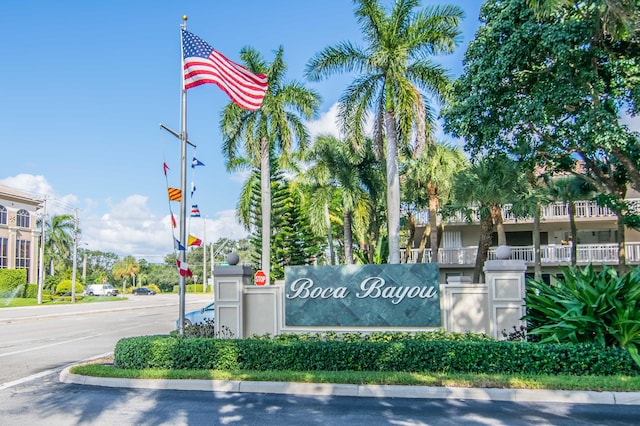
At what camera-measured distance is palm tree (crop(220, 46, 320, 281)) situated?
2464 cm

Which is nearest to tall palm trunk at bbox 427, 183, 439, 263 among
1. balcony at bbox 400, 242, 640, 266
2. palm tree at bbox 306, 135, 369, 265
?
balcony at bbox 400, 242, 640, 266

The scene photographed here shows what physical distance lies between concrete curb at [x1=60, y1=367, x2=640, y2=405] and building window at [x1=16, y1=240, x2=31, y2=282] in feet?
175

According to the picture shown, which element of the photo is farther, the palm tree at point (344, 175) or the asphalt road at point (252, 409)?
the palm tree at point (344, 175)

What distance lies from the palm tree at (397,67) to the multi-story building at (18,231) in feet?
152

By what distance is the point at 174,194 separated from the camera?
40.2 ft

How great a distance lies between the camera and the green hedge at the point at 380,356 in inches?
367

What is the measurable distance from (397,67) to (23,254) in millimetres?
51995

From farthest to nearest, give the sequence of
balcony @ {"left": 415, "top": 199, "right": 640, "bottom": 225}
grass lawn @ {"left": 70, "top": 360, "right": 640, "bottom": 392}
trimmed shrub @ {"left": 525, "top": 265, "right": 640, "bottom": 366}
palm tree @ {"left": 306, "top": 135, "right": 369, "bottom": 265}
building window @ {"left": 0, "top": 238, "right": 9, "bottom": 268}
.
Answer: building window @ {"left": 0, "top": 238, "right": 9, "bottom": 268}, balcony @ {"left": 415, "top": 199, "right": 640, "bottom": 225}, palm tree @ {"left": 306, "top": 135, "right": 369, "bottom": 265}, trimmed shrub @ {"left": 525, "top": 265, "right": 640, "bottom": 366}, grass lawn @ {"left": 70, "top": 360, "right": 640, "bottom": 392}

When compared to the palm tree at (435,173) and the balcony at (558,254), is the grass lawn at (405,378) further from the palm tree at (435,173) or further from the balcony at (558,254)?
the balcony at (558,254)

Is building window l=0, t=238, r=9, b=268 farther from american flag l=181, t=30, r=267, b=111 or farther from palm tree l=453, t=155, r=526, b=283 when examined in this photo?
american flag l=181, t=30, r=267, b=111

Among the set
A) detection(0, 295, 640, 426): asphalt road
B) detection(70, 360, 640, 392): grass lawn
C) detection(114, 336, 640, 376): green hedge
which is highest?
detection(114, 336, 640, 376): green hedge

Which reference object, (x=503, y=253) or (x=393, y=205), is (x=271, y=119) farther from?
(x=503, y=253)

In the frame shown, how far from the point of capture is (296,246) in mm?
38969

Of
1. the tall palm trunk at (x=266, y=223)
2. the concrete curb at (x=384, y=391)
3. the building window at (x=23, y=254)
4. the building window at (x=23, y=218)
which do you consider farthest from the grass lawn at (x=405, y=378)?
the building window at (x=23, y=218)
